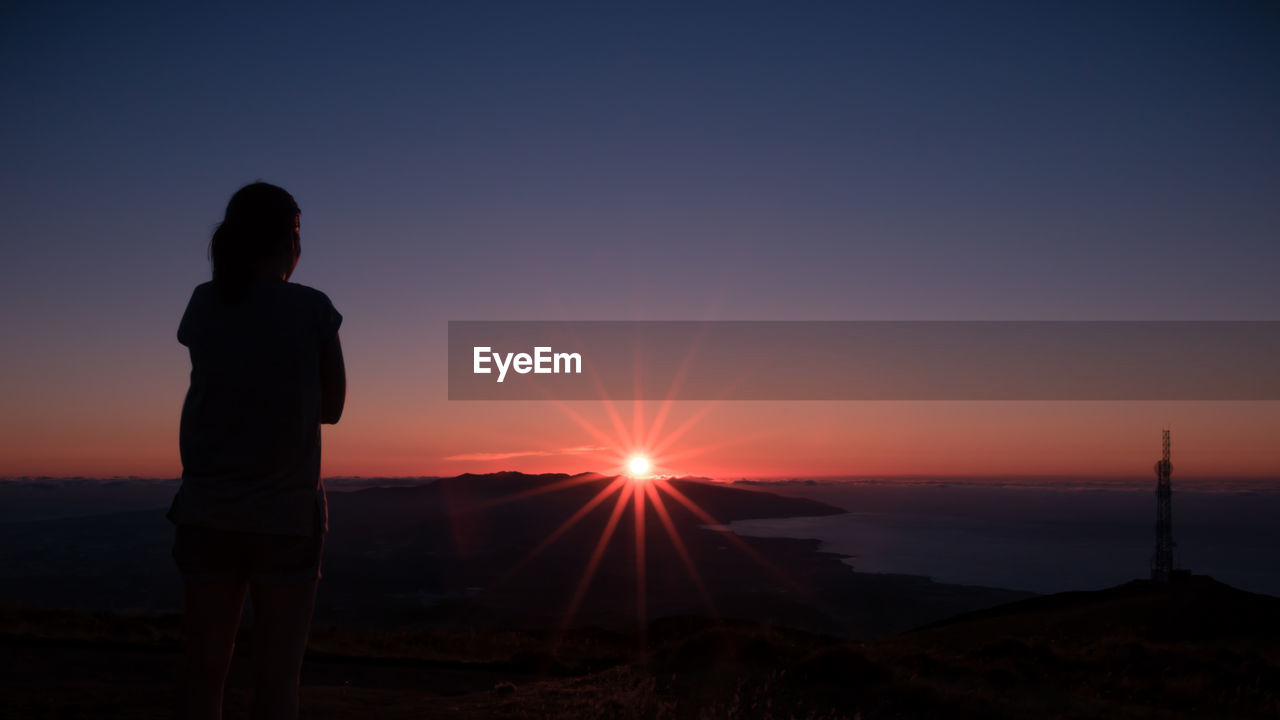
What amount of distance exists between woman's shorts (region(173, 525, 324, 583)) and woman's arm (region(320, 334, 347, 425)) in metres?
0.37

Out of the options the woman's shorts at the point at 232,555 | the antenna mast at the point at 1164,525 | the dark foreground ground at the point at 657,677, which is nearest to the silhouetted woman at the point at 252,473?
the woman's shorts at the point at 232,555

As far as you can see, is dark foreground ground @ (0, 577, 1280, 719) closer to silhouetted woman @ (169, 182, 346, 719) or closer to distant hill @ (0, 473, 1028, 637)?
silhouetted woman @ (169, 182, 346, 719)

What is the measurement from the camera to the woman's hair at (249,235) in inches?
79.3

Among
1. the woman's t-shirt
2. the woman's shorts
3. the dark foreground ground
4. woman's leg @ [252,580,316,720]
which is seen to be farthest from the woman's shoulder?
the dark foreground ground

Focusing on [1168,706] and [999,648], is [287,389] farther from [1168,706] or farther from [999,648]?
[999,648]

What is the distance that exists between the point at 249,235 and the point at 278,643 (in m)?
1.14

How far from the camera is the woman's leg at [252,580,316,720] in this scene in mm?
1919

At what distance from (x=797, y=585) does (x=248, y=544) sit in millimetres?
128278

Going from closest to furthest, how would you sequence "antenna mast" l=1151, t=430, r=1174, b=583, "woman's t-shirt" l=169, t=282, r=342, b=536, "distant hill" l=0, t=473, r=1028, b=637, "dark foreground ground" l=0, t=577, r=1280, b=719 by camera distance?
"woman's t-shirt" l=169, t=282, r=342, b=536 < "dark foreground ground" l=0, t=577, r=1280, b=719 < "antenna mast" l=1151, t=430, r=1174, b=583 < "distant hill" l=0, t=473, r=1028, b=637

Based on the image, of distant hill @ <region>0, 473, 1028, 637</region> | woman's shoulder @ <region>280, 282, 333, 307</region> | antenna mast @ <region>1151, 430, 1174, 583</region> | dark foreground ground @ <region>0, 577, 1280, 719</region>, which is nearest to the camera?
woman's shoulder @ <region>280, 282, 333, 307</region>

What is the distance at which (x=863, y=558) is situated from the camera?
15925 cm

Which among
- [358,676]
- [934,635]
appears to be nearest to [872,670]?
[358,676]

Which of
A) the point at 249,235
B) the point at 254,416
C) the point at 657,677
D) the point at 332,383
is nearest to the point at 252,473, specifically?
the point at 254,416

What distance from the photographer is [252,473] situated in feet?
6.15
